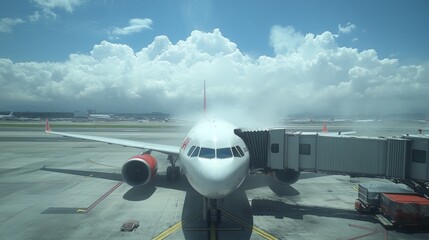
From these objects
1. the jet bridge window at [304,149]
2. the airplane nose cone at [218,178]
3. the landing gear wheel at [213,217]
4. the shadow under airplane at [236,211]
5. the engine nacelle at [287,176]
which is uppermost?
the jet bridge window at [304,149]

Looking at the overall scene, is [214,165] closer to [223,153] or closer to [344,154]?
[223,153]

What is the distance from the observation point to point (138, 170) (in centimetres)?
1728

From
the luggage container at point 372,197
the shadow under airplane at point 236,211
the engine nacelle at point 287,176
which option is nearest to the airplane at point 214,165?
the shadow under airplane at point 236,211

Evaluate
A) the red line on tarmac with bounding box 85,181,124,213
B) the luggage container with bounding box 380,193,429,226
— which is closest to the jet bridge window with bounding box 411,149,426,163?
the luggage container with bounding box 380,193,429,226

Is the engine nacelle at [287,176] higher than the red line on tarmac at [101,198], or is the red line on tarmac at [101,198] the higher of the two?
the engine nacelle at [287,176]

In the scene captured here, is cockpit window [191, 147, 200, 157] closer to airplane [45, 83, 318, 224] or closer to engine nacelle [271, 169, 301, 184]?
airplane [45, 83, 318, 224]

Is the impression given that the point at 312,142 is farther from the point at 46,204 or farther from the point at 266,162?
the point at 46,204

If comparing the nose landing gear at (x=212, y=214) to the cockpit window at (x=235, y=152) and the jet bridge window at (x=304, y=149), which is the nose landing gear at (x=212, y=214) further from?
the jet bridge window at (x=304, y=149)

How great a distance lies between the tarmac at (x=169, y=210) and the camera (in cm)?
1106

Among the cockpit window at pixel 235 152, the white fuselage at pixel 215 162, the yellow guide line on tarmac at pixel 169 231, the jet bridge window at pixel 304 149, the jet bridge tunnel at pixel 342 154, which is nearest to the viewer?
the white fuselage at pixel 215 162

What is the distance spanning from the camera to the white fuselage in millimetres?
9682

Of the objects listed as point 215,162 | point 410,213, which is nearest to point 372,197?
point 410,213

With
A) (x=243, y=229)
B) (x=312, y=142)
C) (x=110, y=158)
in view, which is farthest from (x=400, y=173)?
(x=110, y=158)

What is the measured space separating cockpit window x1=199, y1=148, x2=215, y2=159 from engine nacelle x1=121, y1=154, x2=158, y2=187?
23.0 ft
